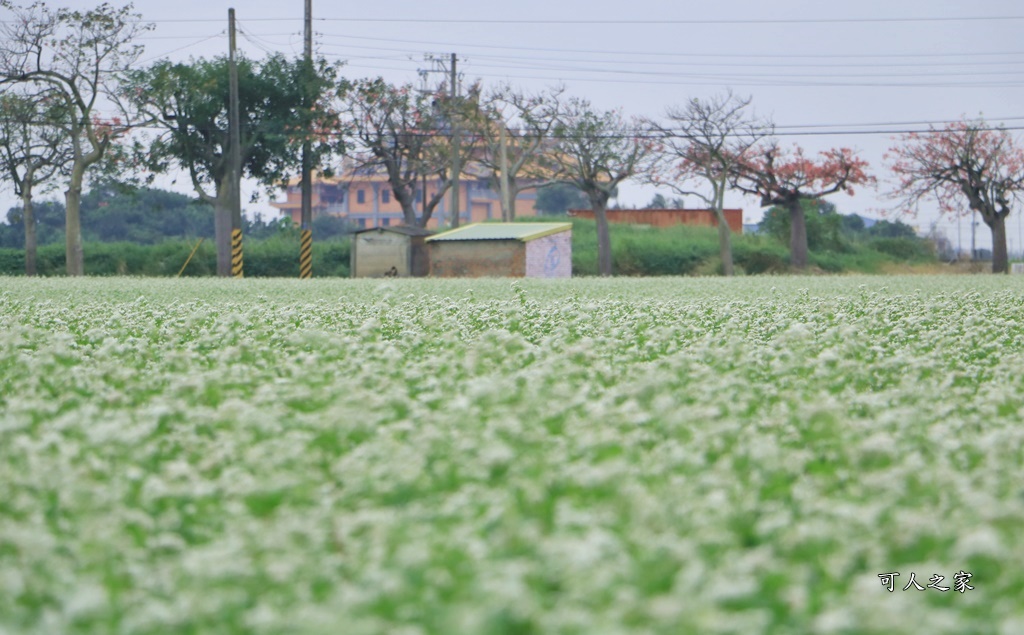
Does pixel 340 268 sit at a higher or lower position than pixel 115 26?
lower

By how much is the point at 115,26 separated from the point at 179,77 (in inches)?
144

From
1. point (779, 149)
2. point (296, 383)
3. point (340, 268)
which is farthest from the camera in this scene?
point (779, 149)

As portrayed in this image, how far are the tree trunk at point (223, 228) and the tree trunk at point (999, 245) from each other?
29985 millimetres

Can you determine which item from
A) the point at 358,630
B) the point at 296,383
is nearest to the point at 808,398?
the point at 296,383

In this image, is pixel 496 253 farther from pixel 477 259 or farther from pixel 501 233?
pixel 501 233

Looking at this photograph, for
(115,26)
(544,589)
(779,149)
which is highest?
(115,26)

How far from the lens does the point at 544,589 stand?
12.8 ft

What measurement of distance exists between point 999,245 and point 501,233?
23.5 metres

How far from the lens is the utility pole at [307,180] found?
47125 millimetres

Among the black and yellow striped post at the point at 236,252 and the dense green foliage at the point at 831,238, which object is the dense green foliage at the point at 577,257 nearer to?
the dense green foliage at the point at 831,238

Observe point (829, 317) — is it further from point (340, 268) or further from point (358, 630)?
point (340, 268)

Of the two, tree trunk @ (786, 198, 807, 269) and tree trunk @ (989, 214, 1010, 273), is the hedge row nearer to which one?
tree trunk @ (786, 198, 807, 269)

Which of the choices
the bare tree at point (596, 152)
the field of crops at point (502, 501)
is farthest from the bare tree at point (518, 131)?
the field of crops at point (502, 501)

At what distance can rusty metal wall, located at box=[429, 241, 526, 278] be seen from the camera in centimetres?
4212
